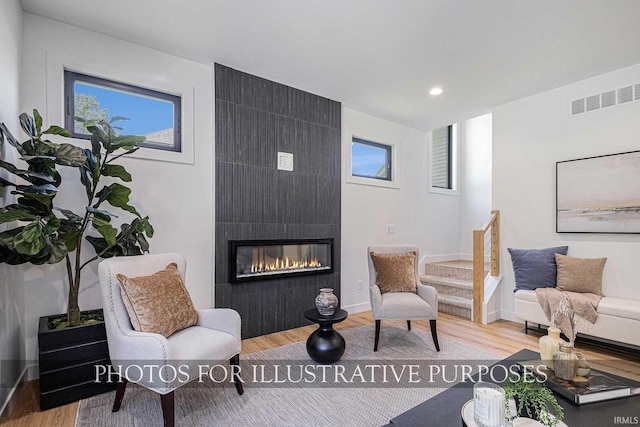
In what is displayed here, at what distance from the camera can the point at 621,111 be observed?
10.6ft

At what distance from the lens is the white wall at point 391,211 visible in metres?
4.29

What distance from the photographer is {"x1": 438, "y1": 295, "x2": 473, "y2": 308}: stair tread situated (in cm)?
404

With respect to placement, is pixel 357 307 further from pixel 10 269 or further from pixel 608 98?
pixel 608 98

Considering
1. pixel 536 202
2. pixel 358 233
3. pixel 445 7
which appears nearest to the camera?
pixel 445 7

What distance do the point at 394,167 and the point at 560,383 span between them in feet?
12.0

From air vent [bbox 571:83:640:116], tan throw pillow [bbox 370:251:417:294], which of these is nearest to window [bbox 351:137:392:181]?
tan throw pillow [bbox 370:251:417:294]

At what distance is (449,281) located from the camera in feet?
14.8

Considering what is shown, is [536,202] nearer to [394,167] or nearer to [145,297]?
[394,167]

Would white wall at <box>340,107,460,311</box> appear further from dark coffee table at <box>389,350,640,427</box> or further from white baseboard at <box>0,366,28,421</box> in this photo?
white baseboard at <box>0,366,28,421</box>

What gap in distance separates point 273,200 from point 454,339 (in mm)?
2372

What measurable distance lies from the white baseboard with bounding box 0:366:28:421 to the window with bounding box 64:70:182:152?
1.81m

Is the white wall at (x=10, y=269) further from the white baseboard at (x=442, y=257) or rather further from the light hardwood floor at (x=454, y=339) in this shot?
the white baseboard at (x=442, y=257)

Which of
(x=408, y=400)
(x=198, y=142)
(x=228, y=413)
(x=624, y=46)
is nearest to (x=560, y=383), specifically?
(x=408, y=400)

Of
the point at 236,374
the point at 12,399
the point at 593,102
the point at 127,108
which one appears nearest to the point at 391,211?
the point at 593,102
